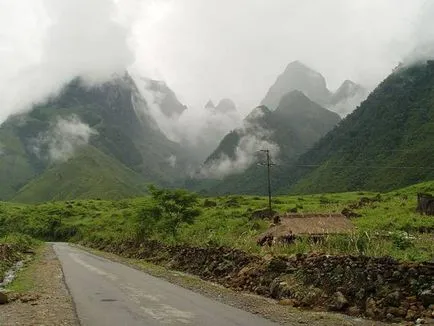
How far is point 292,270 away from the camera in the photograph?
21.2m

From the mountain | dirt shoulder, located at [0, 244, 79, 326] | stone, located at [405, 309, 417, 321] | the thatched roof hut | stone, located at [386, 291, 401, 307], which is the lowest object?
dirt shoulder, located at [0, 244, 79, 326]

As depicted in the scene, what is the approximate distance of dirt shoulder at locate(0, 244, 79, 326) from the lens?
1620cm

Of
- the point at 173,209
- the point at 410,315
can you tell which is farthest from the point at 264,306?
the point at 173,209

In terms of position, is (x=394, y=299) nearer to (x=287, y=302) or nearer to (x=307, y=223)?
(x=287, y=302)

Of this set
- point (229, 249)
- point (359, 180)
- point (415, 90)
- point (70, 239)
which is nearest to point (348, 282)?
point (229, 249)

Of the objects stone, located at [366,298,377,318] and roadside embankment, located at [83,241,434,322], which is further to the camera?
stone, located at [366,298,377,318]

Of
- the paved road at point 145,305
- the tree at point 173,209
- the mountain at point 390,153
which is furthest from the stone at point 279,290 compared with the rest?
the mountain at point 390,153

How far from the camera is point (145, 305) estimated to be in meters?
19.0

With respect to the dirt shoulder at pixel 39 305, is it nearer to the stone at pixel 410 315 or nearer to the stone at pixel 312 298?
the stone at pixel 312 298

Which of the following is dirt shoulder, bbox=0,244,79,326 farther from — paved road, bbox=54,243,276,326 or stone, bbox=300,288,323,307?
stone, bbox=300,288,323,307

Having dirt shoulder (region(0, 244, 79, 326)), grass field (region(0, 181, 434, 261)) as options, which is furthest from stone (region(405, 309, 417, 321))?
dirt shoulder (region(0, 244, 79, 326))

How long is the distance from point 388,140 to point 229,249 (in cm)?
15940

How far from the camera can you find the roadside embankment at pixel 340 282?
15.2 metres

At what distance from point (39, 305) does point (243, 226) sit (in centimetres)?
4034
